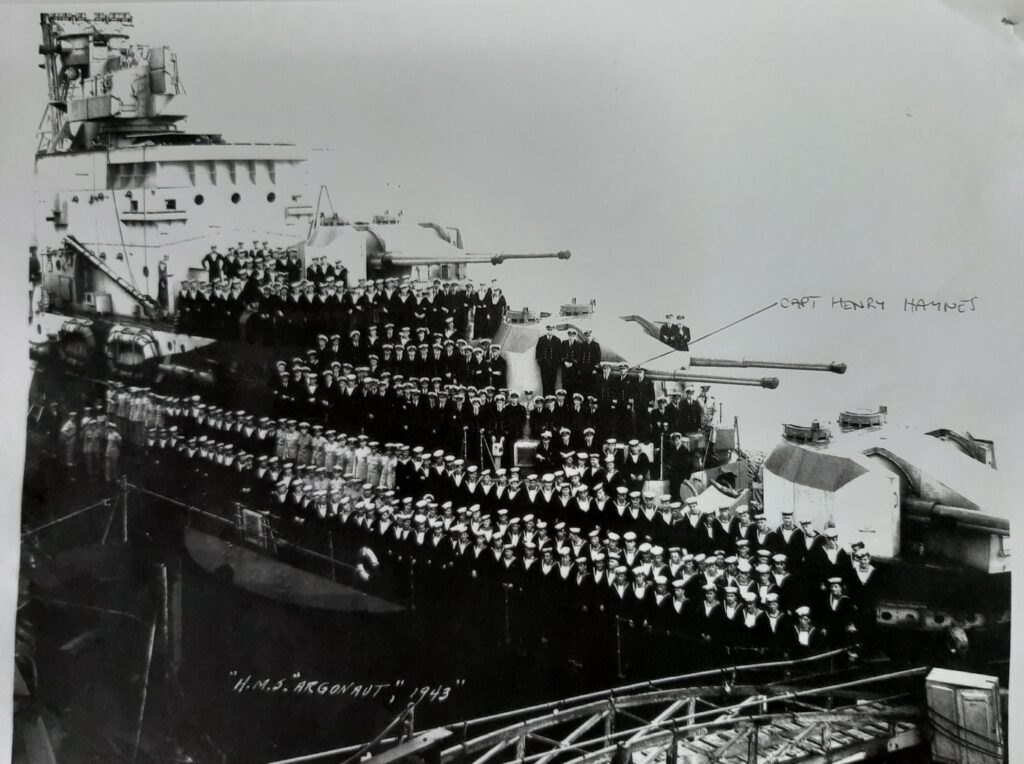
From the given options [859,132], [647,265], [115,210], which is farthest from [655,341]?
[115,210]

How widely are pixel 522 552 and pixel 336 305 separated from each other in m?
0.67

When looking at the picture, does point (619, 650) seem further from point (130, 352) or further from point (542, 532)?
point (130, 352)

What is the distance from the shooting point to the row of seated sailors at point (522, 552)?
164 cm

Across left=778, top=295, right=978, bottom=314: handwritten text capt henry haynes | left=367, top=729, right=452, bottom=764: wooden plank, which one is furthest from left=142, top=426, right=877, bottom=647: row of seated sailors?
left=778, top=295, right=978, bottom=314: handwritten text capt henry haynes

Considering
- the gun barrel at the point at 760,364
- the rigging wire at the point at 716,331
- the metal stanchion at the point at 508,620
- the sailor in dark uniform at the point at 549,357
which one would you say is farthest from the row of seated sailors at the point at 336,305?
the metal stanchion at the point at 508,620

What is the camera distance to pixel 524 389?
1.67 m

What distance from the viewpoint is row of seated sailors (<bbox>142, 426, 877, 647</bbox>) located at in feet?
5.38

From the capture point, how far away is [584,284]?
5.38ft

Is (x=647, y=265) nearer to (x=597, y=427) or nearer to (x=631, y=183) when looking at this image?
(x=631, y=183)

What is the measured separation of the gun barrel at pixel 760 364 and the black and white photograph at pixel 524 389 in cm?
1

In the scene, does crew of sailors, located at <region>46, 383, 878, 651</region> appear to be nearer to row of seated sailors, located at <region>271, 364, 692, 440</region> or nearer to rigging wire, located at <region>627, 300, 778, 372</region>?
row of seated sailors, located at <region>271, 364, 692, 440</region>

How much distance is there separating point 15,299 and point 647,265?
1393mm

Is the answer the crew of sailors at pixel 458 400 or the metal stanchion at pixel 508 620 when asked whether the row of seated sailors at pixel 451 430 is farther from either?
the metal stanchion at pixel 508 620

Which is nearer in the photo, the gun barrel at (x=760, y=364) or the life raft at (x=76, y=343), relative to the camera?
the gun barrel at (x=760, y=364)
